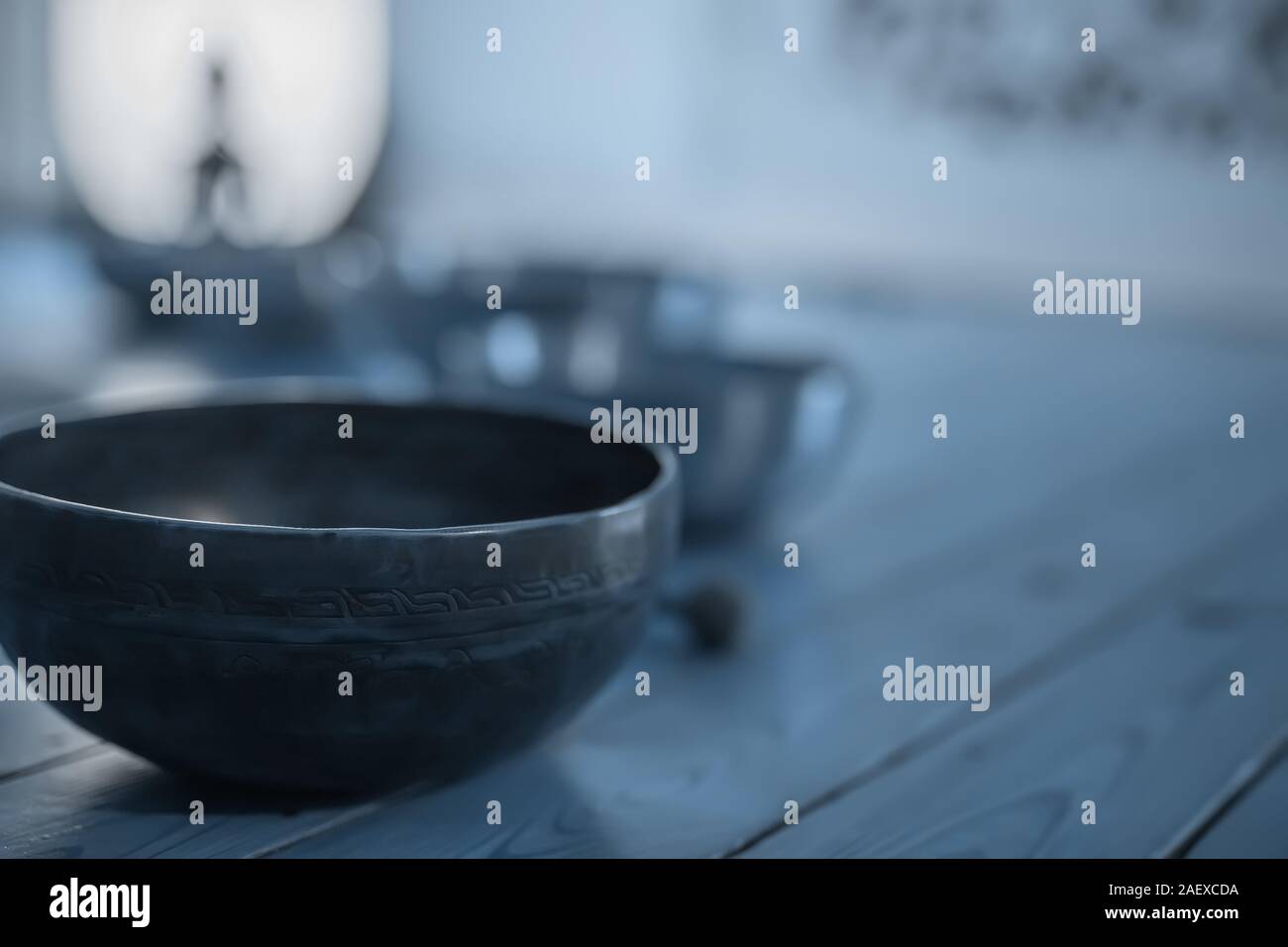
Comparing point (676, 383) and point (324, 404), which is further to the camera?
point (676, 383)

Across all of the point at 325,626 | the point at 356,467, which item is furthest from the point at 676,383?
the point at 325,626

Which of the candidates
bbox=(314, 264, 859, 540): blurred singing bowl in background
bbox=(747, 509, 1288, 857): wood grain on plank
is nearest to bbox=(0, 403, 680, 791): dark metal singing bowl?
bbox=(747, 509, 1288, 857): wood grain on plank

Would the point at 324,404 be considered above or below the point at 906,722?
above

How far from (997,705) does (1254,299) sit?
2406 mm

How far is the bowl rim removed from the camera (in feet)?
1.56

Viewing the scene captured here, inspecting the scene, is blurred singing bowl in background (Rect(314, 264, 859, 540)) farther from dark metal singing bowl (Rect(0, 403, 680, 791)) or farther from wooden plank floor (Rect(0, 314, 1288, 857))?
dark metal singing bowl (Rect(0, 403, 680, 791))

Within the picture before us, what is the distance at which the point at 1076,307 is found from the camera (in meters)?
2.68

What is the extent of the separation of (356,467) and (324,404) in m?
0.04

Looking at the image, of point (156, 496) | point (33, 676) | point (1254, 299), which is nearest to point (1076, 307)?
point (1254, 299)

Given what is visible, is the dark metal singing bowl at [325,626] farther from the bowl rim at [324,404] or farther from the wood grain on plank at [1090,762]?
the wood grain on plank at [1090,762]

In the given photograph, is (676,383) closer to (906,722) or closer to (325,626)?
(906,722)

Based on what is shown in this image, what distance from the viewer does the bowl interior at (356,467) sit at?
69 cm

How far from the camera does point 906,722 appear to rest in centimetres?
69
